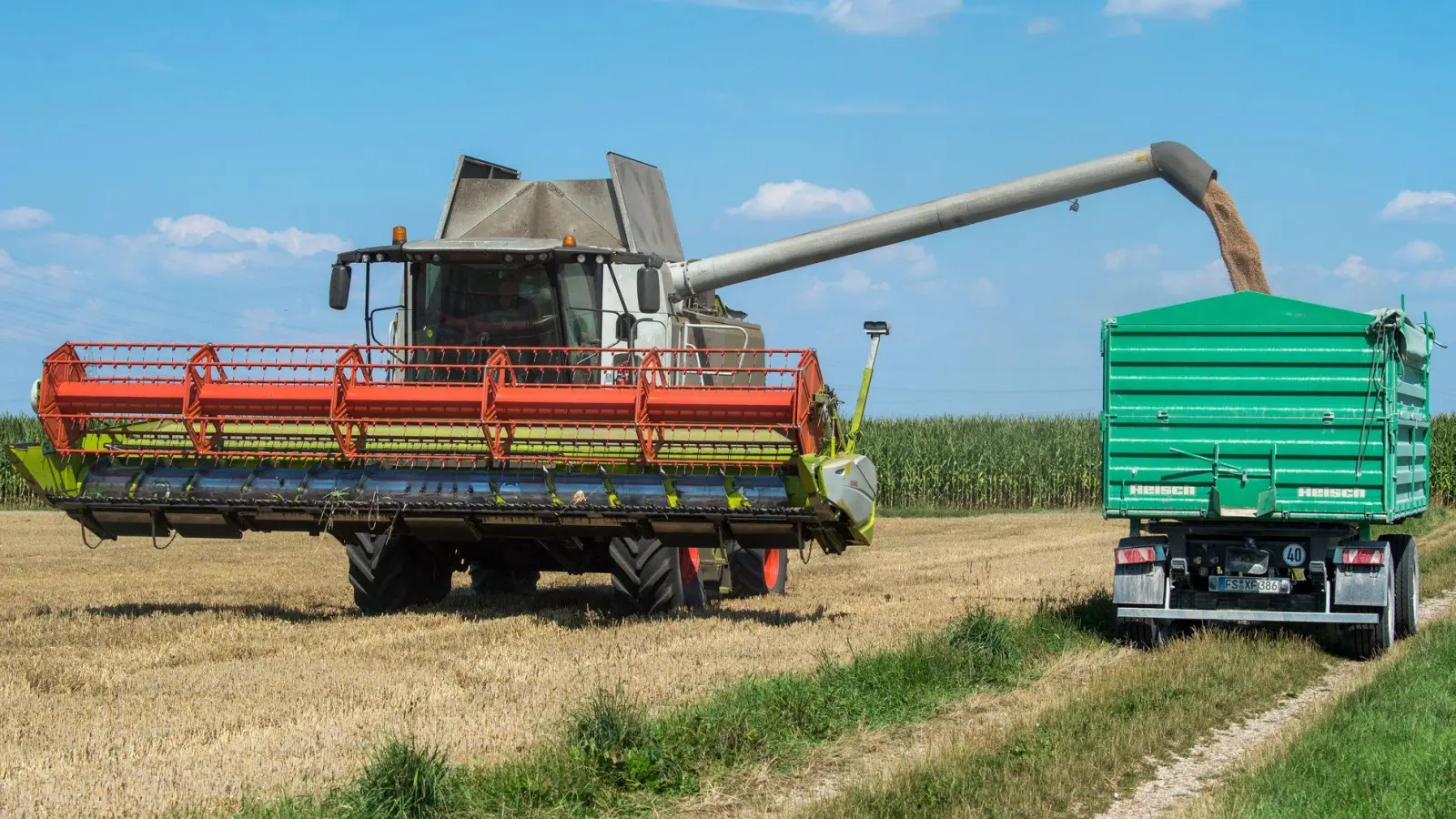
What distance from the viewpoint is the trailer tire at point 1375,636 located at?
33.1 feet

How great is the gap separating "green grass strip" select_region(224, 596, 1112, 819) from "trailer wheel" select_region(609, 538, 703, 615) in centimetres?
233

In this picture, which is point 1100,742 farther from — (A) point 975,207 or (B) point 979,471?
(B) point 979,471

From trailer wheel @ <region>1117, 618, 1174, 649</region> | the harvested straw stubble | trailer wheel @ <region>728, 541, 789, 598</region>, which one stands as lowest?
trailer wheel @ <region>1117, 618, 1174, 649</region>

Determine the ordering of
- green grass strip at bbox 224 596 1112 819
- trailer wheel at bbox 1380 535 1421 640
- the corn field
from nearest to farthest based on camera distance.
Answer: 1. green grass strip at bbox 224 596 1112 819
2. trailer wheel at bbox 1380 535 1421 640
3. the corn field

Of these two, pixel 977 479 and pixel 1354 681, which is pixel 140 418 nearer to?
pixel 1354 681

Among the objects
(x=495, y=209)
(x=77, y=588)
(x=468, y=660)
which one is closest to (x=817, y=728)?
(x=468, y=660)

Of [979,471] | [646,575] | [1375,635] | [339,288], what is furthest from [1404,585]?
[979,471]

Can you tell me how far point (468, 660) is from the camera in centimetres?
890

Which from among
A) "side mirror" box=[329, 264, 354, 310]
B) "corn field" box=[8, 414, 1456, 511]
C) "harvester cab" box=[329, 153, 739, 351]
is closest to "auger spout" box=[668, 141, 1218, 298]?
"harvester cab" box=[329, 153, 739, 351]

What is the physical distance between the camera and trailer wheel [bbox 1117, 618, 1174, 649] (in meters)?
10.4

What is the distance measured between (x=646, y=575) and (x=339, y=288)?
3.28 meters

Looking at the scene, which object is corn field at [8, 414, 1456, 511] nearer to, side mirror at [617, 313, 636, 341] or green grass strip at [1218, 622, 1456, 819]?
side mirror at [617, 313, 636, 341]

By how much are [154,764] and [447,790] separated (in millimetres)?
1393

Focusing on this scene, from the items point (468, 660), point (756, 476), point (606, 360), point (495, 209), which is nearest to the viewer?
point (468, 660)
